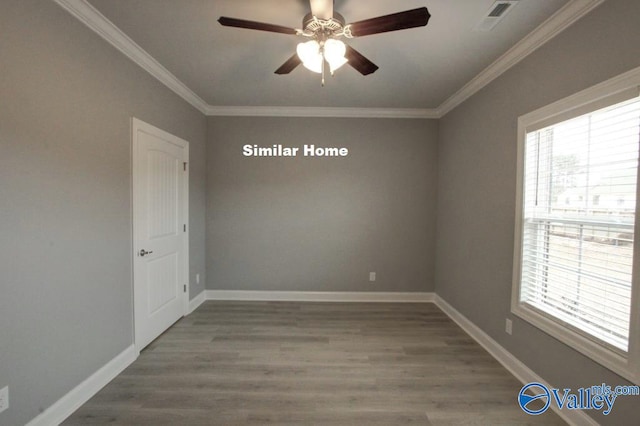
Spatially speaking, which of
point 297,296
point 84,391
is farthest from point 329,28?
point 297,296

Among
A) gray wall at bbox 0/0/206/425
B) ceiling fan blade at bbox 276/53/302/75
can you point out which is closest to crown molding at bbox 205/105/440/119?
gray wall at bbox 0/0/206/425

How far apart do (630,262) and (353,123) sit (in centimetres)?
319

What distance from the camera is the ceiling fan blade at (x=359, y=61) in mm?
1899

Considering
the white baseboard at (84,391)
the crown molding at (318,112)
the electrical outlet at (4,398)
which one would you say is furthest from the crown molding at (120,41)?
the white baseboard at (84,391)

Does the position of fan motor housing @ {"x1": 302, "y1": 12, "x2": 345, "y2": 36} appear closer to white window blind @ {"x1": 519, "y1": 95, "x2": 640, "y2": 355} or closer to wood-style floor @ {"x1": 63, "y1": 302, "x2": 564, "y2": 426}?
white window blind @ {"x1": 519, "y1": 95, "x2": 640, "y2": 355}

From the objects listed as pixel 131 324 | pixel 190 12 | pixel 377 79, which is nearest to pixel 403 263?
pixel 377 79

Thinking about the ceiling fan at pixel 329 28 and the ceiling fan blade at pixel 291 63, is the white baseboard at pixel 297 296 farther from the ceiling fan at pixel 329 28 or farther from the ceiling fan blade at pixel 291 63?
the ceiling fan at pixel 329 28

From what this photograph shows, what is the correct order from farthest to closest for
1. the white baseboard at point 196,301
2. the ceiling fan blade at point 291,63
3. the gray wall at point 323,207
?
the gray wall at point 323,207 < the white baseboard at point 196,301 < the ceiling fan blade at point 291,63

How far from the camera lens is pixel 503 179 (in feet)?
8.50

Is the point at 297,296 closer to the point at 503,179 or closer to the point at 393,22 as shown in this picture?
the point at 503,179

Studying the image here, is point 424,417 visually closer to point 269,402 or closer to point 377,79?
point 269,402

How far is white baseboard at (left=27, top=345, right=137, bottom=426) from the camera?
175 cm

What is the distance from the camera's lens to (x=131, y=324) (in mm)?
2523

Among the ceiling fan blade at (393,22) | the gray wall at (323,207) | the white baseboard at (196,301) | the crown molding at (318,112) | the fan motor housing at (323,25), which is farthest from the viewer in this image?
the gray wall at (323,207)
